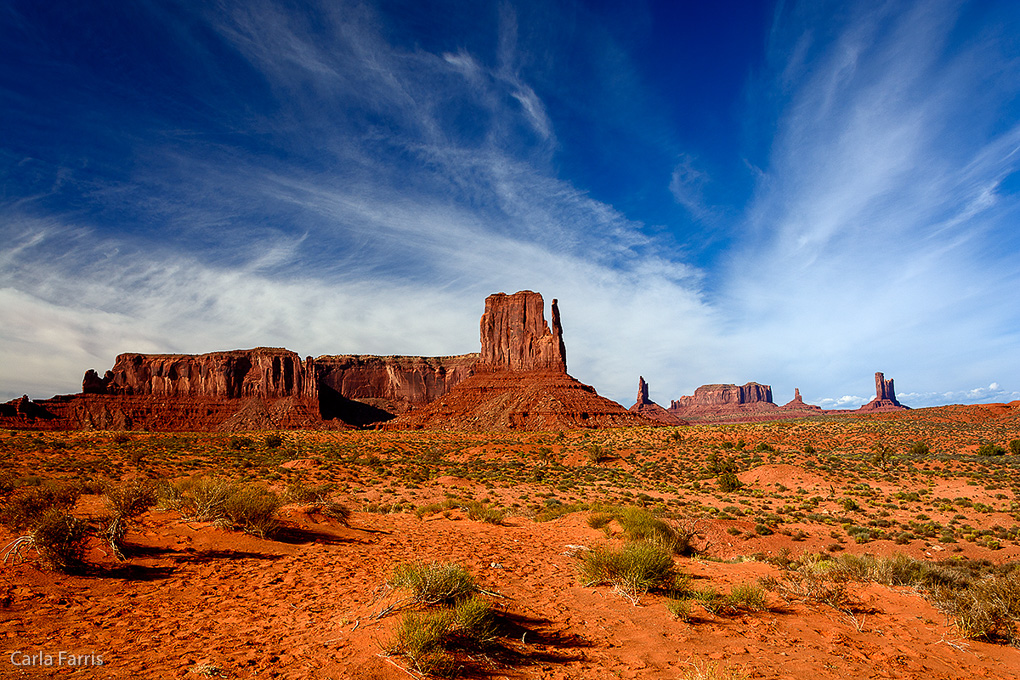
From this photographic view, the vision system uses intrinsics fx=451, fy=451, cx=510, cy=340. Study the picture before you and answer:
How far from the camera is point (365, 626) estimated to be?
18.2 ft

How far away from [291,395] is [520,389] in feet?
203

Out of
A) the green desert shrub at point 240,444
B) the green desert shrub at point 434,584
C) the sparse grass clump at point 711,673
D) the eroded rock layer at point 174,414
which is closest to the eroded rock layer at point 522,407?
the eroded rock layer at point 174,414

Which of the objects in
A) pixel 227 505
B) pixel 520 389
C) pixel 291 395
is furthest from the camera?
pixel 291 395

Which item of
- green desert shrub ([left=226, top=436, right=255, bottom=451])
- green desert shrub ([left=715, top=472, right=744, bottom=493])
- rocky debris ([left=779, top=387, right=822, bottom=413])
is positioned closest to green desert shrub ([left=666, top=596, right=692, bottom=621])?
green desert shrub ([left=715, top=472, right=744, bottom=493])

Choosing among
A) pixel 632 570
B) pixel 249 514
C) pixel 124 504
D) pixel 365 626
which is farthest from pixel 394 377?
pixel 365 626

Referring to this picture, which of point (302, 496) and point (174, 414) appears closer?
point (302, 496)

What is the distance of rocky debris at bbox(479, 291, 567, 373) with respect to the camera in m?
92.1

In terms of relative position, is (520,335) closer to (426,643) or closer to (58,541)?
(58,541)

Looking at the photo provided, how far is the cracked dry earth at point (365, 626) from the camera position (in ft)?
15.7

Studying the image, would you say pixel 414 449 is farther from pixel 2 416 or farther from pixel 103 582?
pixel 2 416

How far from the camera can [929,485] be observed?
2391 centimetres

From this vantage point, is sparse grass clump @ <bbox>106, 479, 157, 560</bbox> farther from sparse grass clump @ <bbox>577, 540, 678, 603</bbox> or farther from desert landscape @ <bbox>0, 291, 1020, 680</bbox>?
sparse grass clump @ <bbox>577, 540, 678, 603</bbox>

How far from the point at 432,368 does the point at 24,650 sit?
5627 inches

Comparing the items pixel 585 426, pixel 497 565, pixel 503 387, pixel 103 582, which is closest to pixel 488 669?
pixel 497 565
